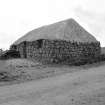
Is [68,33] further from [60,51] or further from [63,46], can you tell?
[60,51]

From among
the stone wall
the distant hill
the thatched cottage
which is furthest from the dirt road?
the distant hill

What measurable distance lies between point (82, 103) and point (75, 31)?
16729 mm

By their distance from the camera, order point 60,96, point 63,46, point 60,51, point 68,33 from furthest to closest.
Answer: point 68,33, point 63,46, point 60,51, point 60,96

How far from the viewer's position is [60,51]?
65.5 feet

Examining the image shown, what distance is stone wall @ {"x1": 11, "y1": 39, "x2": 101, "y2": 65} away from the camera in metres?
19.9

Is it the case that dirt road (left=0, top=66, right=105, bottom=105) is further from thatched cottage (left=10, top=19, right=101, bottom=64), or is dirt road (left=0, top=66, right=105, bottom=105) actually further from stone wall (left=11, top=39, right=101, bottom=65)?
thatched cottage (left=10, top=19, right=101, bottom=64)

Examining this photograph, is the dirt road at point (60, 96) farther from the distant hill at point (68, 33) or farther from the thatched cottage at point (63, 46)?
the distant hill at point (68, 33)

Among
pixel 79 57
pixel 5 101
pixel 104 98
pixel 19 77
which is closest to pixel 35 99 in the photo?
pixel 5 101

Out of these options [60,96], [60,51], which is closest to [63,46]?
[60,51]

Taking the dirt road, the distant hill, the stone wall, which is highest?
the distant hill

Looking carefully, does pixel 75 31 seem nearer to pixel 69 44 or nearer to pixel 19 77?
pixel 69 44

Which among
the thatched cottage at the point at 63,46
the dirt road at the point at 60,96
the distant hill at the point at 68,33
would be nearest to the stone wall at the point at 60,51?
the thatched cottage at the point at 63,46

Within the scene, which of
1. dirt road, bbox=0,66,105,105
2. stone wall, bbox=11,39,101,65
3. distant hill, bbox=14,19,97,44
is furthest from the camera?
distant hill, bbox=14,19,97,44

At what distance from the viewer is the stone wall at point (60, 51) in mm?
19859
